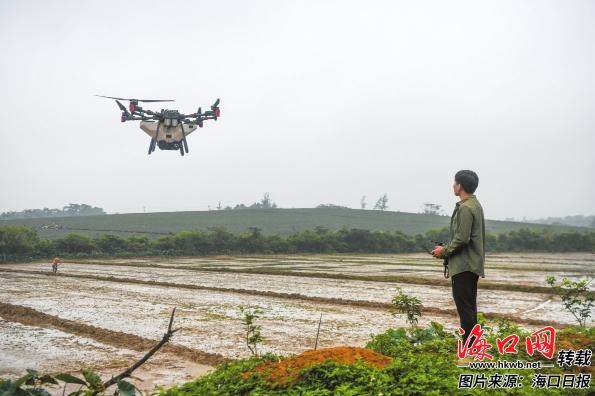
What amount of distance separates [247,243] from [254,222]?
4438cm

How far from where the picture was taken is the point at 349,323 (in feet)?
40.8

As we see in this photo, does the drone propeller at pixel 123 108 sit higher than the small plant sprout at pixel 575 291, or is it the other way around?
the drone propeller at pixel 123 108

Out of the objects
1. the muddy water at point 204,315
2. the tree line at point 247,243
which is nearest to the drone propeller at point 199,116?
the muddy water at point 204,315

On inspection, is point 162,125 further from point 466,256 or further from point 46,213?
point 46,213

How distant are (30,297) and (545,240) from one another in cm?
6085

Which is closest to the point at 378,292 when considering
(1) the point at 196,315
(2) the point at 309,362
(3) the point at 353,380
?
(1) the point at 196,315

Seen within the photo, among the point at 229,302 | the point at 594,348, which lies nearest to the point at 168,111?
the point at 229,302

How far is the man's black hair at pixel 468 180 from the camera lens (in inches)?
227

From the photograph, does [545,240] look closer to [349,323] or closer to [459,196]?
[349,323]

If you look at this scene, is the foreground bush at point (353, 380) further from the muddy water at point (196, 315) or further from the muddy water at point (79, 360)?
the muddy water at point (196, 315)

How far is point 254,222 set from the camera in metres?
100

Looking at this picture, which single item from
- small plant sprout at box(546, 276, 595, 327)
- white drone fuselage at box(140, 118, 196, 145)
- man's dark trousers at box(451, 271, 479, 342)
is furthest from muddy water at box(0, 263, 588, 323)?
man's dark trousers at box(451, 271, 479, 342)

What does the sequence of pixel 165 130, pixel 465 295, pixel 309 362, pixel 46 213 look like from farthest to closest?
pixel 46 213 → pixel 165 130 → pixel 465 295 → pixel 309 362

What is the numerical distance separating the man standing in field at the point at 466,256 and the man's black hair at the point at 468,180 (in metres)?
0.16
